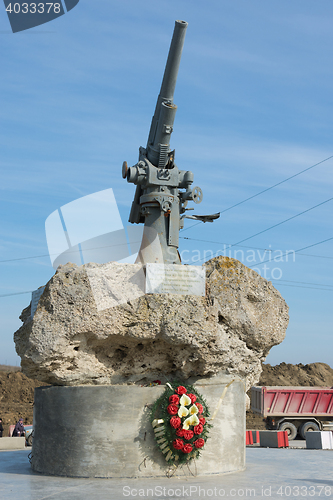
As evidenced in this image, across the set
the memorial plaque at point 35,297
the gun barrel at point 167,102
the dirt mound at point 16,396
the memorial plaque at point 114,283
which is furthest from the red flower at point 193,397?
the dirt mound at point 16,396

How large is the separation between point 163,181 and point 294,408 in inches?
509

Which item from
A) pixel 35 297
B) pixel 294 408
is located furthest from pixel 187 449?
pixel 294 408

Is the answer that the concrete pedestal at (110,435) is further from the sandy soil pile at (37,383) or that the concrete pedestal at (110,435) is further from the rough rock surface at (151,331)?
the sandy soil pile at (37,383)

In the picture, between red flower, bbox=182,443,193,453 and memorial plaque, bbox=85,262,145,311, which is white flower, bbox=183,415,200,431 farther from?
memorial plaque, bbox=85,262,145,311

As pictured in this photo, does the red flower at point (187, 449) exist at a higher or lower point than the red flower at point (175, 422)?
lower

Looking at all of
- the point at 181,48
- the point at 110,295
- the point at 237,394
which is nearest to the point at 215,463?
the point at 237,394

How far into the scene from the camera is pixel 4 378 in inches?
1348

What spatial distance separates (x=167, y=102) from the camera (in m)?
9.78

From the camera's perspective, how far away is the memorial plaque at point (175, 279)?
27.0 ft

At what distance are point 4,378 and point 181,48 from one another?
95.9ft

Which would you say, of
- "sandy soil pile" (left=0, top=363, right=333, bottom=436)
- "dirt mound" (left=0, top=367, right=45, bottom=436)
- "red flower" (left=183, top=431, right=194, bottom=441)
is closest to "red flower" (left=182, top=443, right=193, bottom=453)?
"red flower" (left=183, top=431, right=194, bottom=441)

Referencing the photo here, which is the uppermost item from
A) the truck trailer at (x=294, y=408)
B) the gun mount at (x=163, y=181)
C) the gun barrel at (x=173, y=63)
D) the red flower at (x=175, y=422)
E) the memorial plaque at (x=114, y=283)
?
the gun barrel at (x=173, y=63)

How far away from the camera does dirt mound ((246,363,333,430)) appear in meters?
35.0

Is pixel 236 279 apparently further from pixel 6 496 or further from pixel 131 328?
pixel 6 496
